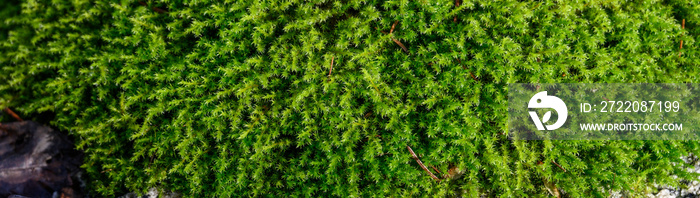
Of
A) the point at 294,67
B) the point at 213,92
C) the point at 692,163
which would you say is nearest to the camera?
the point at 294,67

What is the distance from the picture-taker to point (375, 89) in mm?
2404

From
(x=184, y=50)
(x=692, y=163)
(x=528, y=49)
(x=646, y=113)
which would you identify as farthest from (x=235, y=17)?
(x=692, y=163)

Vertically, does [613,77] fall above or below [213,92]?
above

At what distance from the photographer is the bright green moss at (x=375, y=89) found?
7.95ft

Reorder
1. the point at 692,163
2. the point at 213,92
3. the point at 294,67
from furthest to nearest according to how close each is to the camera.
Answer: the point at 692,163 → the point at 213,92 → the point at 294,67

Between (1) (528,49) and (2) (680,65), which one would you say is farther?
(2) (680,65)

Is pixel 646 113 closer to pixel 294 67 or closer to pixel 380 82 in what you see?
pixel 380 82

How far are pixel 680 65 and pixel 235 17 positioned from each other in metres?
3.44

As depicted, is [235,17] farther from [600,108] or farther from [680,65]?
[680,65]

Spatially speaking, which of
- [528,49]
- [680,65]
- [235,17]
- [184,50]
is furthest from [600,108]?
[184,50]

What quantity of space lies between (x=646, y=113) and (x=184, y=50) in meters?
3.52

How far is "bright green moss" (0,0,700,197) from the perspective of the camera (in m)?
2.42

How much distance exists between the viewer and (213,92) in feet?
8.45

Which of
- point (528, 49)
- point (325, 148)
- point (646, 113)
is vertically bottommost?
point (325, 148)
